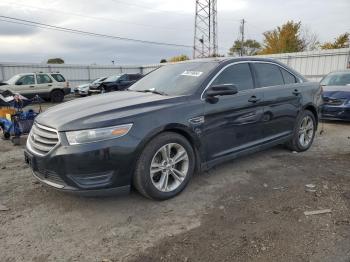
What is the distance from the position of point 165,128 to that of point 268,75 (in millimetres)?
2327

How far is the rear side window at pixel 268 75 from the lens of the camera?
15.1ft

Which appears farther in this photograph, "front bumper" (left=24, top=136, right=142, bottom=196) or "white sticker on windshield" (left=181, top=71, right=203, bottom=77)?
"white sticker on windshield" (left=181, top=71, right=203, bottom=77)

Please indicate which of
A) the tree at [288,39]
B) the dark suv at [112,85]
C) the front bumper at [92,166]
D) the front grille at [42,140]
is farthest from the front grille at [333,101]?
the tree at [288,39]

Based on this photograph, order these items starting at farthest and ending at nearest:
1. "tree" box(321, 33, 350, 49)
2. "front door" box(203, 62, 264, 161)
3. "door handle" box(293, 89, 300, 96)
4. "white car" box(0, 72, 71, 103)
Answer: "tree" box(321, 33, 350, 49) < "white car" box(0, 72, 71, 103) < "door handle" box(293, 89, 300, 96) < "front door" box(203, 62, 264, 161)

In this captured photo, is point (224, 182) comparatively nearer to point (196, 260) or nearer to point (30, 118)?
point (196, 260)

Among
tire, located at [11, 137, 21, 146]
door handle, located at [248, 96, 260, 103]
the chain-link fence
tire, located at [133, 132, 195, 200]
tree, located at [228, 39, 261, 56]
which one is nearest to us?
tire, located at [133, 132, 195, 200]

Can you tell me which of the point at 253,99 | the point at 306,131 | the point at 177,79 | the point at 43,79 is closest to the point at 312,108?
the point at 306,131

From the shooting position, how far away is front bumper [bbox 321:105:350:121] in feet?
25.9

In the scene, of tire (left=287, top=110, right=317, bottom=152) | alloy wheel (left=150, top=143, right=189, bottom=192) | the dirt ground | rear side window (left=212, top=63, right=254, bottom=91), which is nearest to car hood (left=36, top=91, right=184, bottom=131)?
alloy wheel (left=150, top=143, right=189, bottom=192)

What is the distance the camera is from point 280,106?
480 centimetres

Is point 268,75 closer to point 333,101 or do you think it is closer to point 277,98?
point 277,98

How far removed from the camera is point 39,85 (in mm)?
16453

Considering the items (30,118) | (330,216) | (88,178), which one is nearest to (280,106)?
(330,216)

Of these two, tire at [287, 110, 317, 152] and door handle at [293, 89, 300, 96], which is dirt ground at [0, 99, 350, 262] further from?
door handle at [293, 89, 300, 96]
